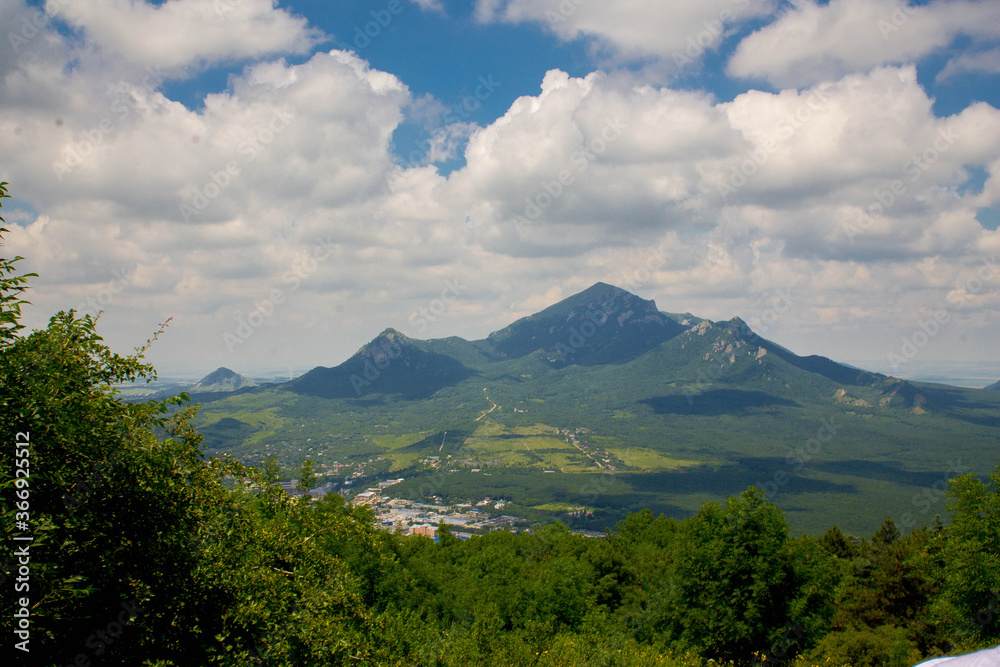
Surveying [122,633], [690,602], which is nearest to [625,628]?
[690,602]

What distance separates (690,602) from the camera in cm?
3039

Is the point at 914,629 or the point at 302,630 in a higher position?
the point at 302,630

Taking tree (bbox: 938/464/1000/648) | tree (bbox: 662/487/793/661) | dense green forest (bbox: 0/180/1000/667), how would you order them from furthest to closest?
tree (bbox: 662/487/793/661) < tree (bbox: 938/464/1000/648) < dense green forest (bbox: 0/180/1000/667)

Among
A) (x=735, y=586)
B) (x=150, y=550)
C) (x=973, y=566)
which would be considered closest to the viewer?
(x=150, y=550)

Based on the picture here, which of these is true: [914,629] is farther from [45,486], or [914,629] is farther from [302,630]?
[45,486]

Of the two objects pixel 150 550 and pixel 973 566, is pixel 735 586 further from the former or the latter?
pixel 150 550

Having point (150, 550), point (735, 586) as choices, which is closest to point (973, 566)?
point (735, 586)

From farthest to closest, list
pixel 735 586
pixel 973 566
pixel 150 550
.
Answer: pixel 735 586
pixel 973 566
pixel 150 550

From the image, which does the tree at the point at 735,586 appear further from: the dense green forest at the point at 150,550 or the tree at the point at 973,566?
the tree at the point at 973,566

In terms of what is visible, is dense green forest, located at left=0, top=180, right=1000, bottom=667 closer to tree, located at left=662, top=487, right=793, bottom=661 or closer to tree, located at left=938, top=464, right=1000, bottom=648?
tree, located at left=662, top=487, right=793, bottom=661

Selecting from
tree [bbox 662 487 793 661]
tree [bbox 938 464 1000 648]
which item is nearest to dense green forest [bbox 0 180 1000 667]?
tree [bbox 662 487 793 661]

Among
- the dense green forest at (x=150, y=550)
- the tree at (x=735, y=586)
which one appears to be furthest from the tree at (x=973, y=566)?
the dense green forest at (x=150, y=550)

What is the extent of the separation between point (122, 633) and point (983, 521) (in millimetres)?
38004

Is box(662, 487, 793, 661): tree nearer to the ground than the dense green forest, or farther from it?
nearer to the ground
